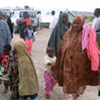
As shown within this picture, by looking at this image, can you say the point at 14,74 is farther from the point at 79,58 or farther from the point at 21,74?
the point at 79,58

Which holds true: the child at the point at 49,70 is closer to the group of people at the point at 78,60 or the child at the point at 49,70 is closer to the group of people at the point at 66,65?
the group of people at the point at 66,65

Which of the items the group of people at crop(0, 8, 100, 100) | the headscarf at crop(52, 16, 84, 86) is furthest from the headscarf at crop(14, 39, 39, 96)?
the headscarf at crop(52, 16, 84, 86)

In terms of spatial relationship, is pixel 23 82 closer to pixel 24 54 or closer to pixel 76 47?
pixel 24 54

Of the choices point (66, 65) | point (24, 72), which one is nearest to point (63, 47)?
point (66, 65)

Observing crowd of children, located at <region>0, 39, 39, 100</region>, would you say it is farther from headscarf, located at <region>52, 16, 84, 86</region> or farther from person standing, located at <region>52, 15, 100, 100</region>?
person standing, located at <region>52, 15, 100, 100</region>

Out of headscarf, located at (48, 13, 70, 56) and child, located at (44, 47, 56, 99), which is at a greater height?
headscarf, located at (48, 13, 70, 56)


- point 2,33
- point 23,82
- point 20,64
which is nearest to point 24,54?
point 20,64

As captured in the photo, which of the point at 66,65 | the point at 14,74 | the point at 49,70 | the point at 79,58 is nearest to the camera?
the point at 79,58

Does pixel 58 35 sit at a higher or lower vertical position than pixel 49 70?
higher

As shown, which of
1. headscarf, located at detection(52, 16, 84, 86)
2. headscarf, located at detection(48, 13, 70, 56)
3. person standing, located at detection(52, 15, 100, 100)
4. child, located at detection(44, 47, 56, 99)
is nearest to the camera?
person standing, located at detection(52, 15, 100, 100)

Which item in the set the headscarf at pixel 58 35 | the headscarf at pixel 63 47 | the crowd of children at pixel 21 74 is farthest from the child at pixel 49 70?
the headscarf at pixel 58 35

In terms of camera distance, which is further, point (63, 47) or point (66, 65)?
point (63, 47)

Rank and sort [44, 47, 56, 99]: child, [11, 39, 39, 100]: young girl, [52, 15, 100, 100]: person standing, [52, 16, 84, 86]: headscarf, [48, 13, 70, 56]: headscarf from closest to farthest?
1. [52, 15, 100, 100]: person standing
2. [52, 16, 84, 86]: headscarf
3. [11, 39, 39, 100]: young girl
4. [44, 47, 56, 99]: child
5. [48, 13, 70, 56]: headscarf

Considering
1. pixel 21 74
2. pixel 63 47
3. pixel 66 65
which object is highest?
pixel 63 47
